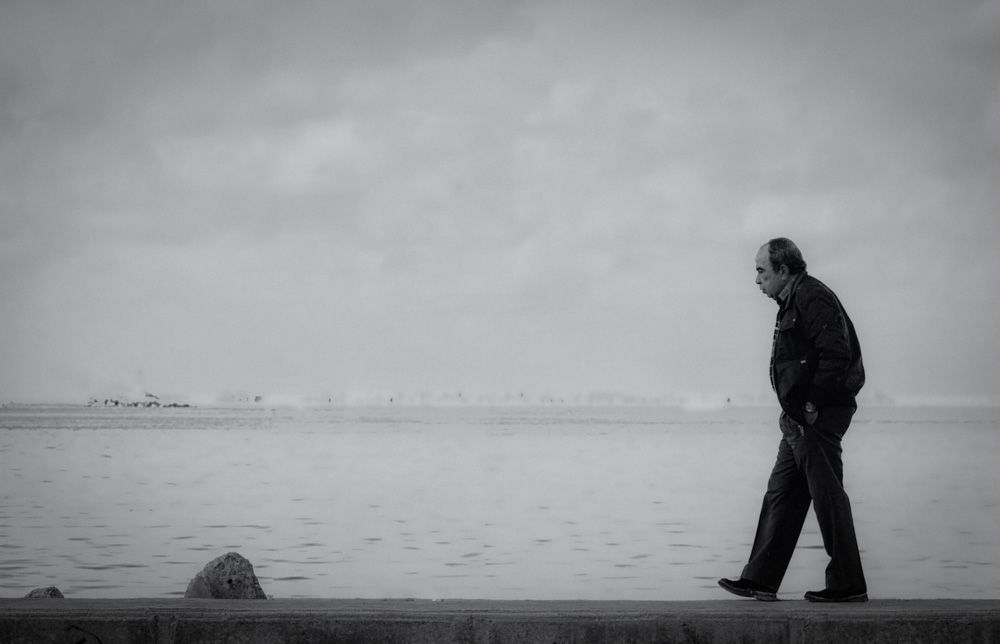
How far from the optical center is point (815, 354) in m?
5.98

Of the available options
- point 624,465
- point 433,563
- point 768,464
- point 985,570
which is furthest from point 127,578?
point 768,464

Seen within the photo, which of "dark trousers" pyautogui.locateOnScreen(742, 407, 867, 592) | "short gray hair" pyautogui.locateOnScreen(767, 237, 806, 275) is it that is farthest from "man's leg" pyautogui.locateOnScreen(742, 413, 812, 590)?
"short gray hair" pyautogui.locateOnScreen(767, 237, 806, 275)

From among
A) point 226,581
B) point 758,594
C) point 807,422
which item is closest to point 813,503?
point 807,422

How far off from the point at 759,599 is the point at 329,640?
240cm

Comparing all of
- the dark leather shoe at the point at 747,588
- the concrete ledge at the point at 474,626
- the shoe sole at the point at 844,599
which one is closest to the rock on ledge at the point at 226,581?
the concrete ledge at the point at 474,626

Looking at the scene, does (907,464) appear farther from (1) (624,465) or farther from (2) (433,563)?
(2) (433,563)

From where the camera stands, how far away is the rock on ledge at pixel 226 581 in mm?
8544

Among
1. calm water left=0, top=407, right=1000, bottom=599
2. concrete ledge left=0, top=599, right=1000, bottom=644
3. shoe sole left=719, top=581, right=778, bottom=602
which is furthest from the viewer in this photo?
calm water left=0, top=407, right=1000, bottom=599

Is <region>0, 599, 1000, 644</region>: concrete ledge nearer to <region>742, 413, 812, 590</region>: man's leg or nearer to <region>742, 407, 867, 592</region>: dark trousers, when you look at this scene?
<region>742, 407, 867, 592</region>: dark trousers

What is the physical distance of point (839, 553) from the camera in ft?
19.1

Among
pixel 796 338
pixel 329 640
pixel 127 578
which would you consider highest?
pixel 796 338

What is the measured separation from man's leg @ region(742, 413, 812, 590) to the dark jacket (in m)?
0.20

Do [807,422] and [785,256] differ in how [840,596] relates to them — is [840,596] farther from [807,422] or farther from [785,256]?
[785,256]

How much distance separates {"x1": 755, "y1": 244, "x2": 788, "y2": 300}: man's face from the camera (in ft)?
20.4
